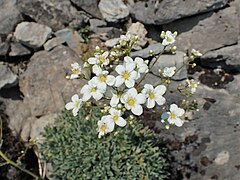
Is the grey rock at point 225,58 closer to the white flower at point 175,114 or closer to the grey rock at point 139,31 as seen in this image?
the grey rock at point 139,31

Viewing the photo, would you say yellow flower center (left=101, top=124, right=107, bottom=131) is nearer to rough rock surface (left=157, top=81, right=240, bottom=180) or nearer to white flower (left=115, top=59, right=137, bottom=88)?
white flower (left=115, top=59, right=137, bottom=88)

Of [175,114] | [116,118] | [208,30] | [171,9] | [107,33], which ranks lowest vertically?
[107,33]

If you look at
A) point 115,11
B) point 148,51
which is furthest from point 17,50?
point 148,51

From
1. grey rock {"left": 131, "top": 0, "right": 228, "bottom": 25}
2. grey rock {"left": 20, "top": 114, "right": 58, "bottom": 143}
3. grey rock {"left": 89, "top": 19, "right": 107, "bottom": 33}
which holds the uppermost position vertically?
grey rock {"left": 131, "top": 0, "right": 228, "bottom": 25}

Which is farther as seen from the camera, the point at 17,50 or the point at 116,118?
the point at 17,50

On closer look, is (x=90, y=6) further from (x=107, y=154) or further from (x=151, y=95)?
(x=151, y=95)

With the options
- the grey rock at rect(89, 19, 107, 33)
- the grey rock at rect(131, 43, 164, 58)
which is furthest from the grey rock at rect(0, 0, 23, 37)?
the grey rock at rect(131, 43, 164, 58)

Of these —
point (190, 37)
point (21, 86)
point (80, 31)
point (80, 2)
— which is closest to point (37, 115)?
point (21, 86)

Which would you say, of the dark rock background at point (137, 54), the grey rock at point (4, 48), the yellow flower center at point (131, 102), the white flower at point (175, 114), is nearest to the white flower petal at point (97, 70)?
the yellow flower center at point (131, 102)
